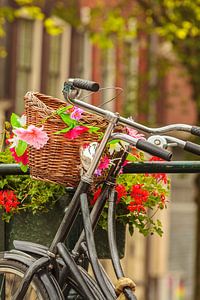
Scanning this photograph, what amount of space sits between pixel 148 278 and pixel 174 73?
474 centimetres

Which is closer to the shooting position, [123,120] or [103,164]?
[123,120]

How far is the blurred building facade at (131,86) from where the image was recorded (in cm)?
2022

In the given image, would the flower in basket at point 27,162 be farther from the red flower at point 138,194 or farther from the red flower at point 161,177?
the red flower at point 161,177

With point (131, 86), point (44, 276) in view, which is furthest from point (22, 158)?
point (131, 86)

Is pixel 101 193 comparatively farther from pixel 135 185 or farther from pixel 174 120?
→ pixel 174 120

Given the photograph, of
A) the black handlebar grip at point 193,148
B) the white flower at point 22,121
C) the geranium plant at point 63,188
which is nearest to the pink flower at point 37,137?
the geranium plant at point 63,188

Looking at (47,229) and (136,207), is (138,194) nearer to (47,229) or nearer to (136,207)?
(136,207)

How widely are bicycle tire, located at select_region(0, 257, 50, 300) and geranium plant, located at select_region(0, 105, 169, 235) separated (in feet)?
1.08

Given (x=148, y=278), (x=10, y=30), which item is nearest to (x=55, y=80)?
(x=10, y=30)

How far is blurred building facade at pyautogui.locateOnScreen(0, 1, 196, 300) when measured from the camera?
2022cm

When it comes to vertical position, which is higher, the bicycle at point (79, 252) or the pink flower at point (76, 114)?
the pink flower at point (76, 114)

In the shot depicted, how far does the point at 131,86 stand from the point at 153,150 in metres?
15.3

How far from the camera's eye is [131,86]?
63.6 feet

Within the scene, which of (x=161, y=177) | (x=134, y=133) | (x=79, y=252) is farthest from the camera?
(x=161, y=177)
